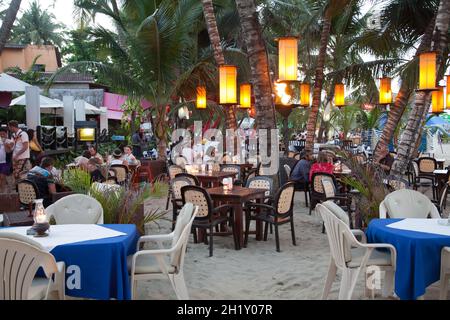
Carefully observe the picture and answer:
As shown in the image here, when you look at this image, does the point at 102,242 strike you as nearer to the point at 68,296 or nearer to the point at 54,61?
the point at 68,296

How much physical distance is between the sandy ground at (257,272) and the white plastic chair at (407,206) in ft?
2.84

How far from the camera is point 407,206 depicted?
5.67m

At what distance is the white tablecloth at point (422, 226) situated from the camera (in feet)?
14.3

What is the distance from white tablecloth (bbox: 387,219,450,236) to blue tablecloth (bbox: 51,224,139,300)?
8.21ft

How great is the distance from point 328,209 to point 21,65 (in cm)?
2681

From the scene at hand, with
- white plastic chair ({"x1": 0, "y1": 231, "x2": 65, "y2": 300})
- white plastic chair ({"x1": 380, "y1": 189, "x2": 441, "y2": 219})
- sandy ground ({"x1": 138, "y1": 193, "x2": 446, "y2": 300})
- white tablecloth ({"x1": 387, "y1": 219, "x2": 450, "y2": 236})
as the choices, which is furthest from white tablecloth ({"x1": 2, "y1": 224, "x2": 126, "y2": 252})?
white plastic chair ({"x1": 380, "y1": 189, "x2": 441, "y2": 219})

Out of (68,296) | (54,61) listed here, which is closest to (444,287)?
(68,296)

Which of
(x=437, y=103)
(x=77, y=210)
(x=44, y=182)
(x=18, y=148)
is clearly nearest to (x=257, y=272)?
(x=77, y=210)

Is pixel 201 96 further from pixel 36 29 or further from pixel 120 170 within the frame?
pixel 36 29

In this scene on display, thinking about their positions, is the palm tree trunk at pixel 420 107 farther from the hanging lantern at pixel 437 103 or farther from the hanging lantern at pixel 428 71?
the hanging lantern at pixel 437 103

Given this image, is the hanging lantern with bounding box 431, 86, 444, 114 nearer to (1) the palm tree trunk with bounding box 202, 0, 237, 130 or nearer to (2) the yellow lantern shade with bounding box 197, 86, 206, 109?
(1) the palm tree trunk with bounding box 202, 0, 237, 130

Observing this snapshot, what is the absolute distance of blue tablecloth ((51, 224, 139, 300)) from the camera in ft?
12.5

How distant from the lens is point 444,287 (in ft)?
13.8

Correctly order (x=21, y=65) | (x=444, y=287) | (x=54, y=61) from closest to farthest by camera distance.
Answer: (x=444, y=287), (x=21, y=65), (x=54, y=61)
